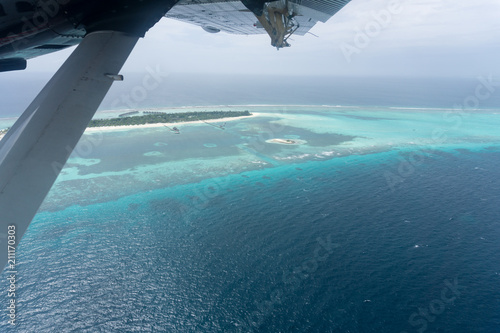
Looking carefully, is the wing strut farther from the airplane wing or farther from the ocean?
the ocean

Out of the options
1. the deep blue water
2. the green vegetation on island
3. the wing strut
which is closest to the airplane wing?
the wing strut

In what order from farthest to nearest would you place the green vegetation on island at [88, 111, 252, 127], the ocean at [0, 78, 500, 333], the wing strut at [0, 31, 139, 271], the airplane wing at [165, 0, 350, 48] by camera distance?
the green vegetation on island at [88, 111, 252, 127], the ocean at [0, 78, 500, 333], the airplane wing at [165, 0, 350, 48], the wing strut at [0, 31, 139, 271]

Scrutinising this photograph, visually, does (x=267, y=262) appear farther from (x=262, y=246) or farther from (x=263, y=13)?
(x=263, y=13)

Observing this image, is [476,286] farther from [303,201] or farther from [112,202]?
[112,202]

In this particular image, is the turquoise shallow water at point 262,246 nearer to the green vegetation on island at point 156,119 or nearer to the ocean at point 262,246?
the ocean at point 262,246

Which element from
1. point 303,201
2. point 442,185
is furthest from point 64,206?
point 442,185

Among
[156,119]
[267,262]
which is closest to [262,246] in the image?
[267,262]
